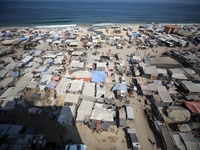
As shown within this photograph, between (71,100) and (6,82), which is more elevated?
(6,82)

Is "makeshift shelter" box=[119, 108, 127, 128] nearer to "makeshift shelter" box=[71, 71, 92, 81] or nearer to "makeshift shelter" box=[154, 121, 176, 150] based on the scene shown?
"makeshift shelter" box=[154, 121, 176, 150]

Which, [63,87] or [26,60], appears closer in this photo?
[63,87]

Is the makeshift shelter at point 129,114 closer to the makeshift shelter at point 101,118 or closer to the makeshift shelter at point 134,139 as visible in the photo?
the makeshift shelter at point 134,139

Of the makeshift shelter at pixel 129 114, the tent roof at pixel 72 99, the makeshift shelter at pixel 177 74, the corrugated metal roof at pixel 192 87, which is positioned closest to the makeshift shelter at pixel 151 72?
the makeshift shelter at pixel 177 74

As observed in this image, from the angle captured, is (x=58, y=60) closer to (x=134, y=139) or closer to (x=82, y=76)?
(x=82, y=76)

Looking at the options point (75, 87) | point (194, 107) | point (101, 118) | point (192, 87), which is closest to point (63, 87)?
point (75, 87)
